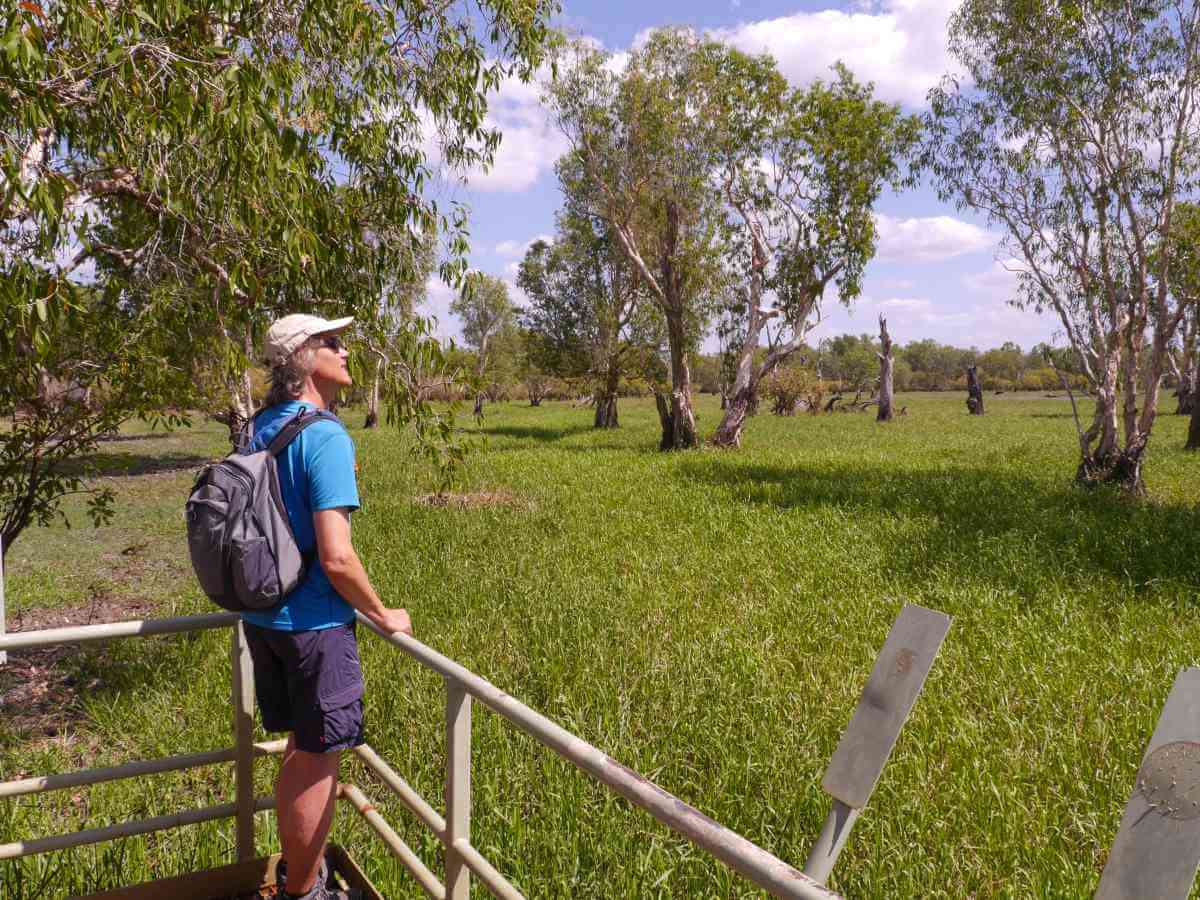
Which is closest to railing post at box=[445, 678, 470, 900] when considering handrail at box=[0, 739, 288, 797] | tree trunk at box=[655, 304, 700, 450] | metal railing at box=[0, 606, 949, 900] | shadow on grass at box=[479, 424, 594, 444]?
metal railing at box=[0, 606, 949, 900]

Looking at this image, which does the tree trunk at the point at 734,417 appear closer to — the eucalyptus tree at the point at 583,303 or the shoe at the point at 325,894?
the eucalyptus tree at the point at 583,303

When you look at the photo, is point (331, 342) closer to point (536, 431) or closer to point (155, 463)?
point (155, 463)

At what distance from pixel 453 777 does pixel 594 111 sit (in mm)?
22741

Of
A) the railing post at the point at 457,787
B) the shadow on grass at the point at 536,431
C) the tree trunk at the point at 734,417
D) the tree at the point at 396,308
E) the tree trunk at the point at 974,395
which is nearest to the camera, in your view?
the railing post at the point at 457,787

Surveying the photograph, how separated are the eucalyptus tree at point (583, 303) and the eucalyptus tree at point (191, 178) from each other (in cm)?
2696

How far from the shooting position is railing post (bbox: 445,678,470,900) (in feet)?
7.50

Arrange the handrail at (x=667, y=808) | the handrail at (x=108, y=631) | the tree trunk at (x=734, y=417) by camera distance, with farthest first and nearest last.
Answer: the tree trunk at (x=734, y=417), the handrail at (x=108, y=631), the handrail at (x=667, y=808)

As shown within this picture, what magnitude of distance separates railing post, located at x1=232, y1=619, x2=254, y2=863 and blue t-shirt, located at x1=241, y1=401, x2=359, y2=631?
1.12ft

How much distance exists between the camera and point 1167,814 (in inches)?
60.2

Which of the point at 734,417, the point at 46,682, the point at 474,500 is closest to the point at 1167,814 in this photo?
the point at 46,682

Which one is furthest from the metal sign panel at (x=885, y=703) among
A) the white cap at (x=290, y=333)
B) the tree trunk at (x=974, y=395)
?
the tree trunk at (x=974, y=395)

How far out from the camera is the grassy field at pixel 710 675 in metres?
3.91

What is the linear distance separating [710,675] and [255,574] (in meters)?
3.96

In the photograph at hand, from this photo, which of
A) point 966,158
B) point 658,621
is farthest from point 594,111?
point 658,621
